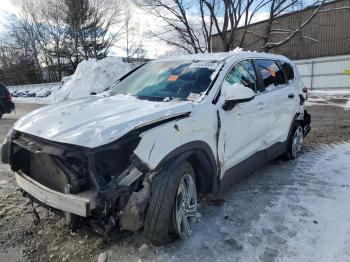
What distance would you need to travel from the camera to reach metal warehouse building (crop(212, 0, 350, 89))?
26953mm

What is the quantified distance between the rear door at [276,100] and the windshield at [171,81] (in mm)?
1124

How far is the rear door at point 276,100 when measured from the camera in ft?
16.3

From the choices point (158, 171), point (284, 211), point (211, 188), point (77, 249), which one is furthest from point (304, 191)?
point (77, 249)

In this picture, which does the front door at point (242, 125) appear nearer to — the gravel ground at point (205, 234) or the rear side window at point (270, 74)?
the rear side window at point (270, 74)

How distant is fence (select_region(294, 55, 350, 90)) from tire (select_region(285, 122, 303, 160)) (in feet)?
75.3

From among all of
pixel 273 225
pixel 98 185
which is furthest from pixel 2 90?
pixel 273 225

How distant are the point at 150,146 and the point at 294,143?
13.0 feet

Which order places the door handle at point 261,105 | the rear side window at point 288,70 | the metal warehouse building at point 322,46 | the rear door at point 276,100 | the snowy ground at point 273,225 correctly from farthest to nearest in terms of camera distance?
the metal warehouse building at point 322,46, the rear side window at point 288,70, the rear door at point 276,100, the door handle at point 261,105, the snowy ground at point 273,225

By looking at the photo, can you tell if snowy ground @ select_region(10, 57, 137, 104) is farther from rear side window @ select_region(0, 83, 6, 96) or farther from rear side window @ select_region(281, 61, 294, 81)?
rear side window @ select_region(281, 61, 294, 81)

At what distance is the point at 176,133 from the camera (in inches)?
124

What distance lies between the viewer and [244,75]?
4523 mm

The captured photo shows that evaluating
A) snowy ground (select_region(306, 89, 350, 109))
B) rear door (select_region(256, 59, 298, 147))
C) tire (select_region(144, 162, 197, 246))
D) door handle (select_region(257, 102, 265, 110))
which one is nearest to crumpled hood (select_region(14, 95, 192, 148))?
tire (select_region(144, 162, 197, 246))

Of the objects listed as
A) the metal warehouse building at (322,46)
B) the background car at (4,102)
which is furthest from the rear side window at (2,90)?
the metal warehouse building at (322,46)

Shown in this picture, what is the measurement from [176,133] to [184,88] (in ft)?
3.21
